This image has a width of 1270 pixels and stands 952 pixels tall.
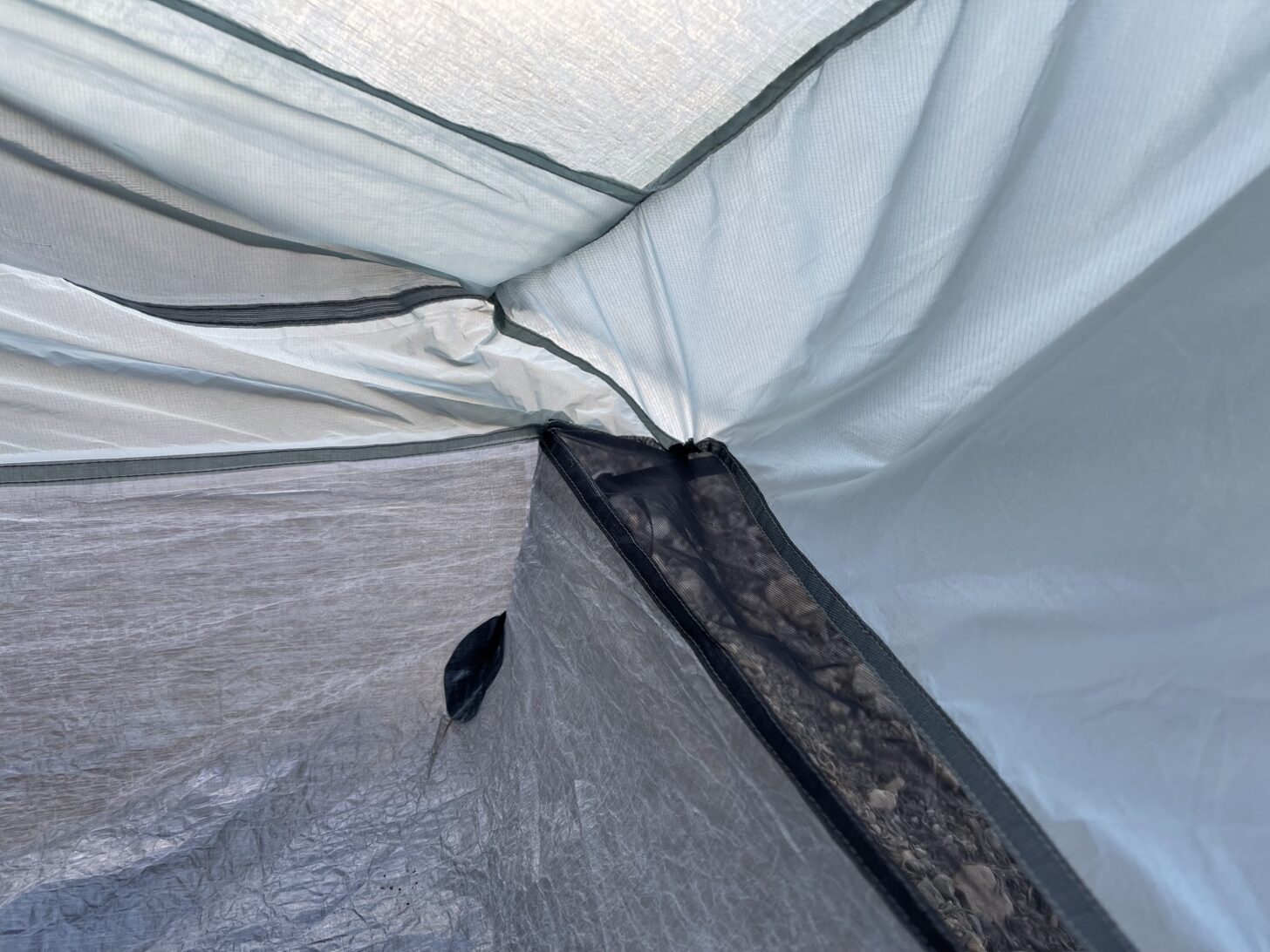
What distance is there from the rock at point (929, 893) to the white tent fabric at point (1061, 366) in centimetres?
17

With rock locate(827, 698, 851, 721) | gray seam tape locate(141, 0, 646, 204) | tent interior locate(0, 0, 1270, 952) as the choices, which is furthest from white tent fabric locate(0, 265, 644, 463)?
rock locate(827, 698, 851, 721)

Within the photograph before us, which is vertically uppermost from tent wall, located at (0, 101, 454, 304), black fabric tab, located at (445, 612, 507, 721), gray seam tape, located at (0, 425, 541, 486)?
gray seam tape, located at (0, 425, 541, 486)

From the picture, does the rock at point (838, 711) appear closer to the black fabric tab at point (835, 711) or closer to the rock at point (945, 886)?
the black fabric tab at point (835, 711)

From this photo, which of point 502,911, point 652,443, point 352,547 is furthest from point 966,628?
point 502,911

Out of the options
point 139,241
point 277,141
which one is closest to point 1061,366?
point 277,141

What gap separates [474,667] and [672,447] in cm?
65

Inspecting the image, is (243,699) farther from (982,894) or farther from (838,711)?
(982,894)

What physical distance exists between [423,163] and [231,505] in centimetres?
62

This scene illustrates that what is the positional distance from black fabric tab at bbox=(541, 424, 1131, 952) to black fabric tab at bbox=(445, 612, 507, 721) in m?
0.41

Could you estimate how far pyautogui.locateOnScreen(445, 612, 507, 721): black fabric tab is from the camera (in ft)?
4.84

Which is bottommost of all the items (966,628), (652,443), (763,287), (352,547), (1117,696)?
(1117,696)

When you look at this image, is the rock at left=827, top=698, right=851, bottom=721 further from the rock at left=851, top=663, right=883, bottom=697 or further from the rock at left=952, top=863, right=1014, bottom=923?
the rock at left=952, top=863, right=1014, bottom=923

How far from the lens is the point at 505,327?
101 cm

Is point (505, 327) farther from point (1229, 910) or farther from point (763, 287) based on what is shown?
point (1229, 910)
